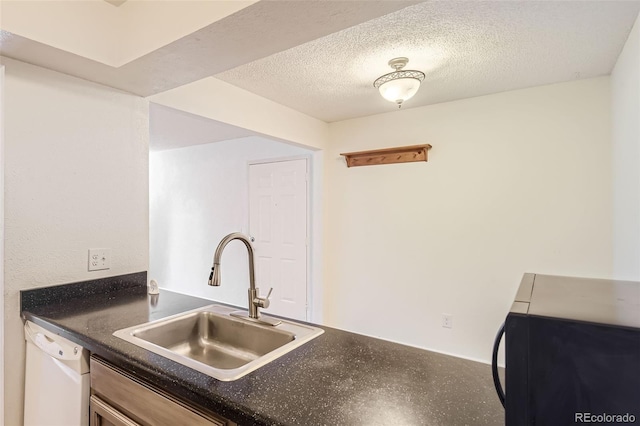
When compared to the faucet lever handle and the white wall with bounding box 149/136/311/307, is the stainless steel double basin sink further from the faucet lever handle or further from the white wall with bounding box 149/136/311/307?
the white wall with bounding box 149/136/311/307

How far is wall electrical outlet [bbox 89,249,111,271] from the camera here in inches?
66.2

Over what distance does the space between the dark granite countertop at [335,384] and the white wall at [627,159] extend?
58.2 inches

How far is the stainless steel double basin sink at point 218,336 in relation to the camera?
125cm

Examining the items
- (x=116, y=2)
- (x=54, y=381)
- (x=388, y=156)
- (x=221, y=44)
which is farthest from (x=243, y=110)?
(x=54, y=381)

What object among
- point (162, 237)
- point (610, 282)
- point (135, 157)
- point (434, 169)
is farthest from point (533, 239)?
point (162, 237)

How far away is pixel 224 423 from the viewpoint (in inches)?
31.3

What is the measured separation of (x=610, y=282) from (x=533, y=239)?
6.29 feet

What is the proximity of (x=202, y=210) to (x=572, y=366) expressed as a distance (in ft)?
14.8

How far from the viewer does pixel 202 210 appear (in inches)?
177

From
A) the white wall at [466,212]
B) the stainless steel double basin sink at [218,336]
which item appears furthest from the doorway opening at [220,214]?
the stainless steel double basin sink at [218,336]

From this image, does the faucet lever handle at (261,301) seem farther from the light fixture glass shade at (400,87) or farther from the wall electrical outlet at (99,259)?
the light fixture glass shade at (400,87)

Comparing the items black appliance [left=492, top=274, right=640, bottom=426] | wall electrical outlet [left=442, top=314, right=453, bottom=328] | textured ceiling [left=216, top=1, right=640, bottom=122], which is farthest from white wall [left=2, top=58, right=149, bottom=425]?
wall electrical outlet [left=442, top=314, right=453, bottom=328]

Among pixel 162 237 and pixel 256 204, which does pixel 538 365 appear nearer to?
pixel 256 204

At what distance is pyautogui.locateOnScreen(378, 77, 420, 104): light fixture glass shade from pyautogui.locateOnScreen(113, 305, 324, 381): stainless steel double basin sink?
5.28 feet
